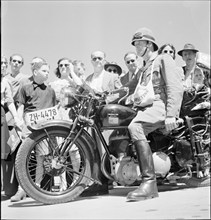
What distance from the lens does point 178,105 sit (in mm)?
2982

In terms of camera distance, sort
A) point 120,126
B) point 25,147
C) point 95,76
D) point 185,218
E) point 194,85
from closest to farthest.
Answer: point 185,218 < point 25,147 < point 120,126 < point 194,85 < point 95,76

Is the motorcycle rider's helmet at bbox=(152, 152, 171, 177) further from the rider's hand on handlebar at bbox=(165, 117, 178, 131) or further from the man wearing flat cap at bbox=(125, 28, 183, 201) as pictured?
the rider's hand on handlebar at bbox=(165, 117, 178, 131)

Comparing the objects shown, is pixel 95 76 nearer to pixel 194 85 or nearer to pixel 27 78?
pixel 27 78

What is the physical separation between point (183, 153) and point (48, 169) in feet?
3.12

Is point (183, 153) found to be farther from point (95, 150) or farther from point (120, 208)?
point (120, 208)

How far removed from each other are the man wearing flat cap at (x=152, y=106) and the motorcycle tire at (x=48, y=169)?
1.22ft

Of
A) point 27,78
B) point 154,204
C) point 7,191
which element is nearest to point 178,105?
point 154,204

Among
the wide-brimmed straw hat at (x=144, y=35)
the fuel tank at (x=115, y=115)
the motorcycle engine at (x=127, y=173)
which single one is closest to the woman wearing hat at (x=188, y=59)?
the wide-brimmed straw hat at (x=144, y=35)

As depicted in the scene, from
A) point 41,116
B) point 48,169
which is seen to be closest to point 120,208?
point 48,169

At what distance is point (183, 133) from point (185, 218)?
114cm

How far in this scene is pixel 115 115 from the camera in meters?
3.02

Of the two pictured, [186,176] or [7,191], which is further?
[7,191]

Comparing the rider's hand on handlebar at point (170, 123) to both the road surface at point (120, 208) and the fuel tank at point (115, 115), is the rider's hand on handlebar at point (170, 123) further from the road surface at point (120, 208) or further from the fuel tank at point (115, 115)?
the road surface at point (120, 208)

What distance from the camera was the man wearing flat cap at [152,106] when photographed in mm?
2852
